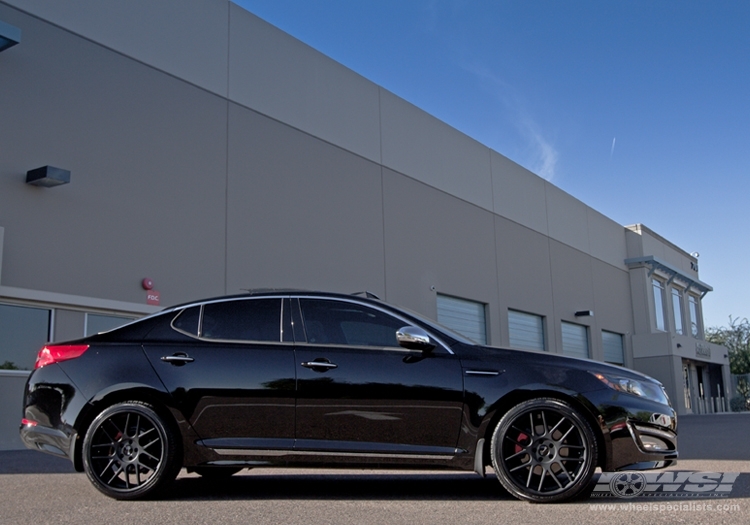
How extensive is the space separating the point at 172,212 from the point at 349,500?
35.9 ft

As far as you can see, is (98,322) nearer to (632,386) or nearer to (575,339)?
(632,386)

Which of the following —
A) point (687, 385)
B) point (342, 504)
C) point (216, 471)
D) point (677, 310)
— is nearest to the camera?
point (342, 504)

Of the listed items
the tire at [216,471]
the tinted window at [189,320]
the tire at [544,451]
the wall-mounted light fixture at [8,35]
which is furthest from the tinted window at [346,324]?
the wall-mounted light fixture at [8,35]

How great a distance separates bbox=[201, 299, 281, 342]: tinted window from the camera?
613cm

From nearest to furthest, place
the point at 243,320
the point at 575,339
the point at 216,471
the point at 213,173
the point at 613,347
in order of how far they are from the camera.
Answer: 1. the point at 243,320
2. the point at 216,471
3. the point at 213,173
4. the point at 575,339
5. the point at 613,347

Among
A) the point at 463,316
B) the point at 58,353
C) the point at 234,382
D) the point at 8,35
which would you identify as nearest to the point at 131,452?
the point at 234,382

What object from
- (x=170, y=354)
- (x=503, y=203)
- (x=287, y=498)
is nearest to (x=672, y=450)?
(x=287, y=498)

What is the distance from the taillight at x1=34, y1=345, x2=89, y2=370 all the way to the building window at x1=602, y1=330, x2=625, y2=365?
30864mm

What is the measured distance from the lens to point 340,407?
576cm

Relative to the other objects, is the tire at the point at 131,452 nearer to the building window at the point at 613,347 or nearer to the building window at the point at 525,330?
the building window at the point at 525,330

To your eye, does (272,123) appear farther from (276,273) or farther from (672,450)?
(672,450)

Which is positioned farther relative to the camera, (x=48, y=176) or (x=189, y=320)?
(x=48, y=176)

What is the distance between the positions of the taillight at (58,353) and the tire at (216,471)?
1239 mm

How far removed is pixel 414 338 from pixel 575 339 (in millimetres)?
27422
